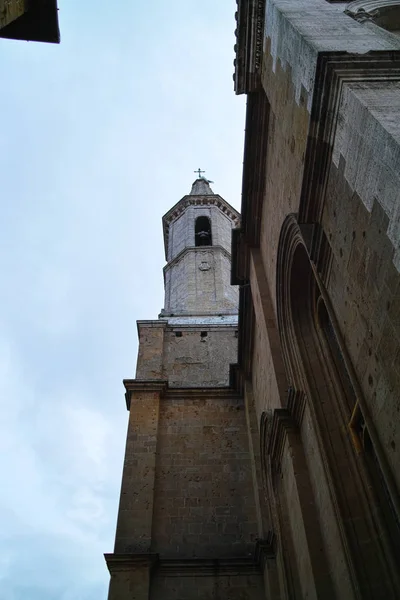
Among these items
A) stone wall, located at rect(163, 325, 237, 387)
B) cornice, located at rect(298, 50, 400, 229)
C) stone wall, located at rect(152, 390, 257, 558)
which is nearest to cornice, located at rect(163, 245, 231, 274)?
stone wall, located at rect(163, 325, 237, 387)

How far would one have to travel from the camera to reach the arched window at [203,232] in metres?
Answer: 24.5

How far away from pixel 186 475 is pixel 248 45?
27.1ft

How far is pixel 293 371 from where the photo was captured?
25.0 ft

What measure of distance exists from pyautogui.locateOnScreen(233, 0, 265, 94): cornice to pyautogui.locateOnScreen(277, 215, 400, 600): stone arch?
101 inches

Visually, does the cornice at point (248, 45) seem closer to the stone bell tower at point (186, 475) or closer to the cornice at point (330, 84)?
the cornice at point (330, 84)

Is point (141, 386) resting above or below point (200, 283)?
below

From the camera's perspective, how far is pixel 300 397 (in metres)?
7.21

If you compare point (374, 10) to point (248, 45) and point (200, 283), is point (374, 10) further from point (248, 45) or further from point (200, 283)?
point (200, 283)

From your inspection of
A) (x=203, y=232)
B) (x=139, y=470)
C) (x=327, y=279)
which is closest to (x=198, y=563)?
(x=139, y=470)

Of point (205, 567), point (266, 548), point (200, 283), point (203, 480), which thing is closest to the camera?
point (266, 548)

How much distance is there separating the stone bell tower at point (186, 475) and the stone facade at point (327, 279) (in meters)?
0.98

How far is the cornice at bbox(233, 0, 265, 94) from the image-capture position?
7.89m

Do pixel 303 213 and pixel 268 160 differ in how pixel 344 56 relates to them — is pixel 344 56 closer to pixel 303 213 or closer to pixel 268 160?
pixel 303 213

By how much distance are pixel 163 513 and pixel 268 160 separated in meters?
6.94
